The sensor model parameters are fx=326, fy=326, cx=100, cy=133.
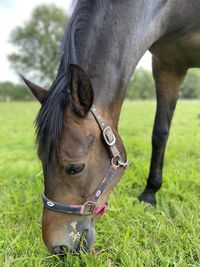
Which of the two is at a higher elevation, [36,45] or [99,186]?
[36,45]

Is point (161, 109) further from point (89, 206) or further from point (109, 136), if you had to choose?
point (89, 206)

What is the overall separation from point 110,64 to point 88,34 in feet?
0.74

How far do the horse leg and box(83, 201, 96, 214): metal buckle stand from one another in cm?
114

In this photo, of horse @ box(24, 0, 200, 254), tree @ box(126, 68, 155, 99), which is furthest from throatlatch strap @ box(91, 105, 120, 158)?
tree @ box(126, 68, 155, 99)

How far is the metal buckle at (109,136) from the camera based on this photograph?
1.91m

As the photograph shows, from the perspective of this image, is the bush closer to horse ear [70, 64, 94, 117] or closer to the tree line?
the tree line

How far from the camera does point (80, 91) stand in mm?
1725

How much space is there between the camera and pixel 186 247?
81.7 inches

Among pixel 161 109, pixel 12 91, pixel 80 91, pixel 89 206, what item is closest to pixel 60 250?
pixel 89 206

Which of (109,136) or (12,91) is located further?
(12,91)

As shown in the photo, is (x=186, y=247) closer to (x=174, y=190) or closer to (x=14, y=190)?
(x=174, y=190)

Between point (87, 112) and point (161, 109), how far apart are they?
1450mm

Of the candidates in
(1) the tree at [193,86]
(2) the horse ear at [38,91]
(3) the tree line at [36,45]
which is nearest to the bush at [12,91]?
(3) the tree line at [36,45]

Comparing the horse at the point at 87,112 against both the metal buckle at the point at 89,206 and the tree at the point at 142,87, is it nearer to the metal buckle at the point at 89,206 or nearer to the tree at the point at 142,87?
the metal buckle at the point at 89,206
